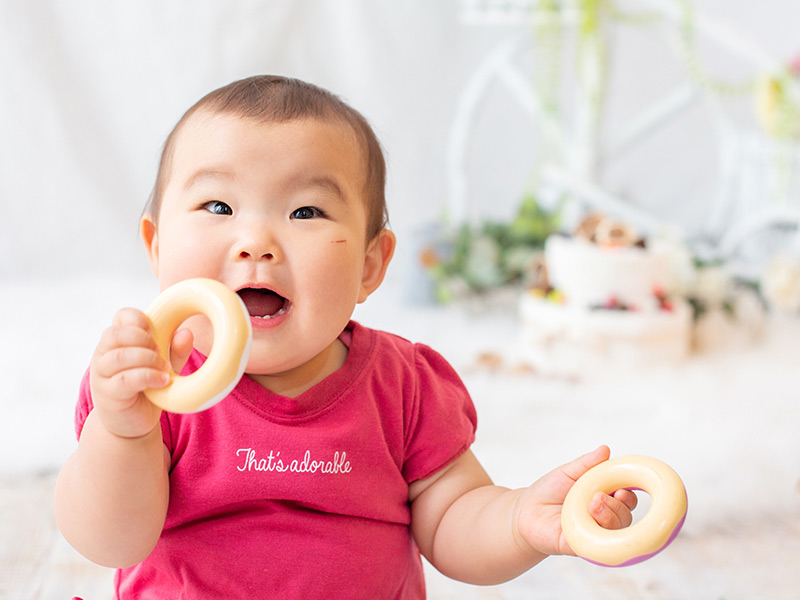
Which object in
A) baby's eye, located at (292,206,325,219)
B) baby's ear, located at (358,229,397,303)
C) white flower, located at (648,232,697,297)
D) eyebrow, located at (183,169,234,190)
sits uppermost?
eyebrow, located at (183,169,234,190)

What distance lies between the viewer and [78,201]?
250 cm

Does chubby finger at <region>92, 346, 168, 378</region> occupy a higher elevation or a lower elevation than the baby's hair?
lower

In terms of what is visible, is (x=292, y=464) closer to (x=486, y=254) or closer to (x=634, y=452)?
(x=634, y=452)

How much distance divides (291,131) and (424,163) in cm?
230

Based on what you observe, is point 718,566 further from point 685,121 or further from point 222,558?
point 685,121

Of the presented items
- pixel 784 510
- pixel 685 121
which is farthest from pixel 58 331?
pixel 685 121

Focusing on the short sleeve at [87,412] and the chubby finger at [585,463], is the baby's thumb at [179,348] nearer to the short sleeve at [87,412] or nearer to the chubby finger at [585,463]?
the short sleeve at [87,412]

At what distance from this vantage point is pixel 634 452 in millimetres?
1469

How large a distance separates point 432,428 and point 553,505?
0.46 feet

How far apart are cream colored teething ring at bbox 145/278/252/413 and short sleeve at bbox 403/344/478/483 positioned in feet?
0.81

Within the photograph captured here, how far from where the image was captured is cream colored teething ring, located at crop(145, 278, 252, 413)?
55 centimetres

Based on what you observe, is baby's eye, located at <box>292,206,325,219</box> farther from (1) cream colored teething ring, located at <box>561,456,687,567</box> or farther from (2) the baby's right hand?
(1) cream colored teething ring, located at <box>561,456,687,567</box>

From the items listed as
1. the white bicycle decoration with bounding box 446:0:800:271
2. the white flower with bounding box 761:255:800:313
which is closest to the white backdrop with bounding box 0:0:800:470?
the white bicycle decoration with bounding box 446:0:800:271

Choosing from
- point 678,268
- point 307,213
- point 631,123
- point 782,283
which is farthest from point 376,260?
point 631,123
